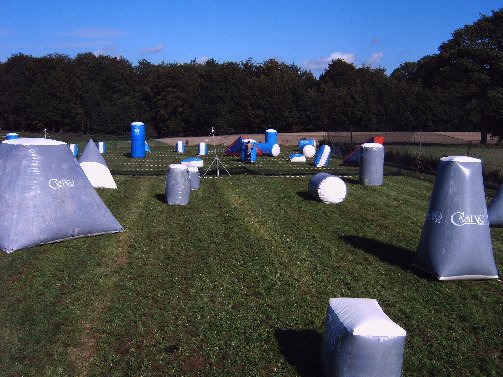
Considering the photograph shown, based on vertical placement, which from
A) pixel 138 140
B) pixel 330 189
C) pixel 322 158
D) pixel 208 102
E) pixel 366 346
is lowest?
pixel 366 346

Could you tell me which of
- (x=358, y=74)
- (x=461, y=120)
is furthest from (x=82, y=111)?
(x=461, y=120)

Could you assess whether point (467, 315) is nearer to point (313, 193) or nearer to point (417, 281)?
point (417, 281)

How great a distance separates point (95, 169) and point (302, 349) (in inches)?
452

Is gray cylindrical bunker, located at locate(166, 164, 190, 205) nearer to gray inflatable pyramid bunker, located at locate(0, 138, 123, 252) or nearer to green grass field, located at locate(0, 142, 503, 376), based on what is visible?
green grass field, located at locate(0, 142, 503, 376)

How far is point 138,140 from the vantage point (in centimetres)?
2955

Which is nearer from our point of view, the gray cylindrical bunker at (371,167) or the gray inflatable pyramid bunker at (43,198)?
the gray inflatable pyramid bunker at (43,198)

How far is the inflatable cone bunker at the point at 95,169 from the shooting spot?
50.6 feet

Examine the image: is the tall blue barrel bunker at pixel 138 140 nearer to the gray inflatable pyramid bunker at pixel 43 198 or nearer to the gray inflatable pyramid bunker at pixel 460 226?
the gray inflatable pyramid bunker at pixel 43 198

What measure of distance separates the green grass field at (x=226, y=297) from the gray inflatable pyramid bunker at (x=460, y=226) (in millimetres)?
226

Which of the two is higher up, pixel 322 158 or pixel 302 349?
pixel 322 158

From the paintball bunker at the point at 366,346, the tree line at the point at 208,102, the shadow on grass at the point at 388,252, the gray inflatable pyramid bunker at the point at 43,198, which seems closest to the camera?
the paintball bunker at the point at 366,346

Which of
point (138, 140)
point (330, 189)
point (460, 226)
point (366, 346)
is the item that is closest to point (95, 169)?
point (330, 189)

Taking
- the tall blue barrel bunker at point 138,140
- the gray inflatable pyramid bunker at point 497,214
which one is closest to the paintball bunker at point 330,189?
the gray inflatable pyramid bunker at point 497,214

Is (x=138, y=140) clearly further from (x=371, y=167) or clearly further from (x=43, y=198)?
(x=43, y=198)
